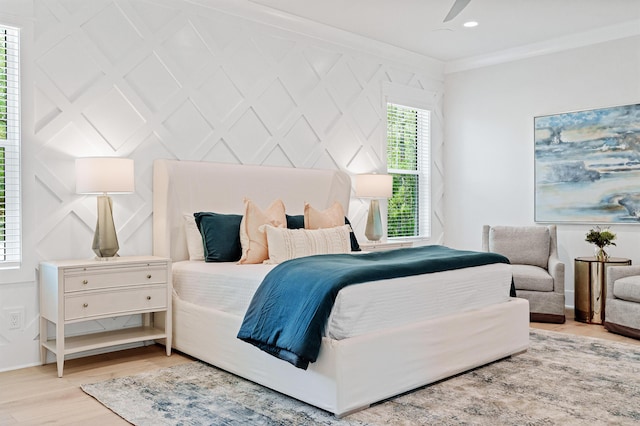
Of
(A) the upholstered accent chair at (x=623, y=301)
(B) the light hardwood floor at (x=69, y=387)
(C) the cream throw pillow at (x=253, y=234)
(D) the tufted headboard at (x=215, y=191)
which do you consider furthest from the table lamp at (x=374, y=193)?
(B) the light hardwood floor at (x=69, y=387)

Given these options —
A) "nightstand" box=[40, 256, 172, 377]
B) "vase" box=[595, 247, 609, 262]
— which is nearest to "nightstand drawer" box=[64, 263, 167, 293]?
"nightstand" box=[40, 256, 172, 377]

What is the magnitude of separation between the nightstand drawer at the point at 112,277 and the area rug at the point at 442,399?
0.60 meters

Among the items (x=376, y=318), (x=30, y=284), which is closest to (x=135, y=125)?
(x=30, y=284)

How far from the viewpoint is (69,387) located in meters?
3.31

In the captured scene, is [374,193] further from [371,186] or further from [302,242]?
[302,242]

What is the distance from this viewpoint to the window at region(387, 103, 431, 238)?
6.37 m

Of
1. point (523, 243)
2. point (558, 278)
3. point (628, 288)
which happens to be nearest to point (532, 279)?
point (558, 278)

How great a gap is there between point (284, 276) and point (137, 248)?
165 cm

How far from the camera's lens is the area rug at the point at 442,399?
277 centimetres

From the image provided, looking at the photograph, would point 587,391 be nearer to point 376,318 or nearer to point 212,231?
point 376,318

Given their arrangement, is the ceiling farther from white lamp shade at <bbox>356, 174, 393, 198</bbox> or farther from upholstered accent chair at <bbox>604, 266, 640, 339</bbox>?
upholstered accent chair at <bbox>604, 266, 640, 339</bbox>

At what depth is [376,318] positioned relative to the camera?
3.01 metres

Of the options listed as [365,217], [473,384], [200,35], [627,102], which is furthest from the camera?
[365,217]

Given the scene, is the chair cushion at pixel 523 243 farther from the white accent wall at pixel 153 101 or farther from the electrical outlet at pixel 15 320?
the electrical outlet at pixel 15 320
